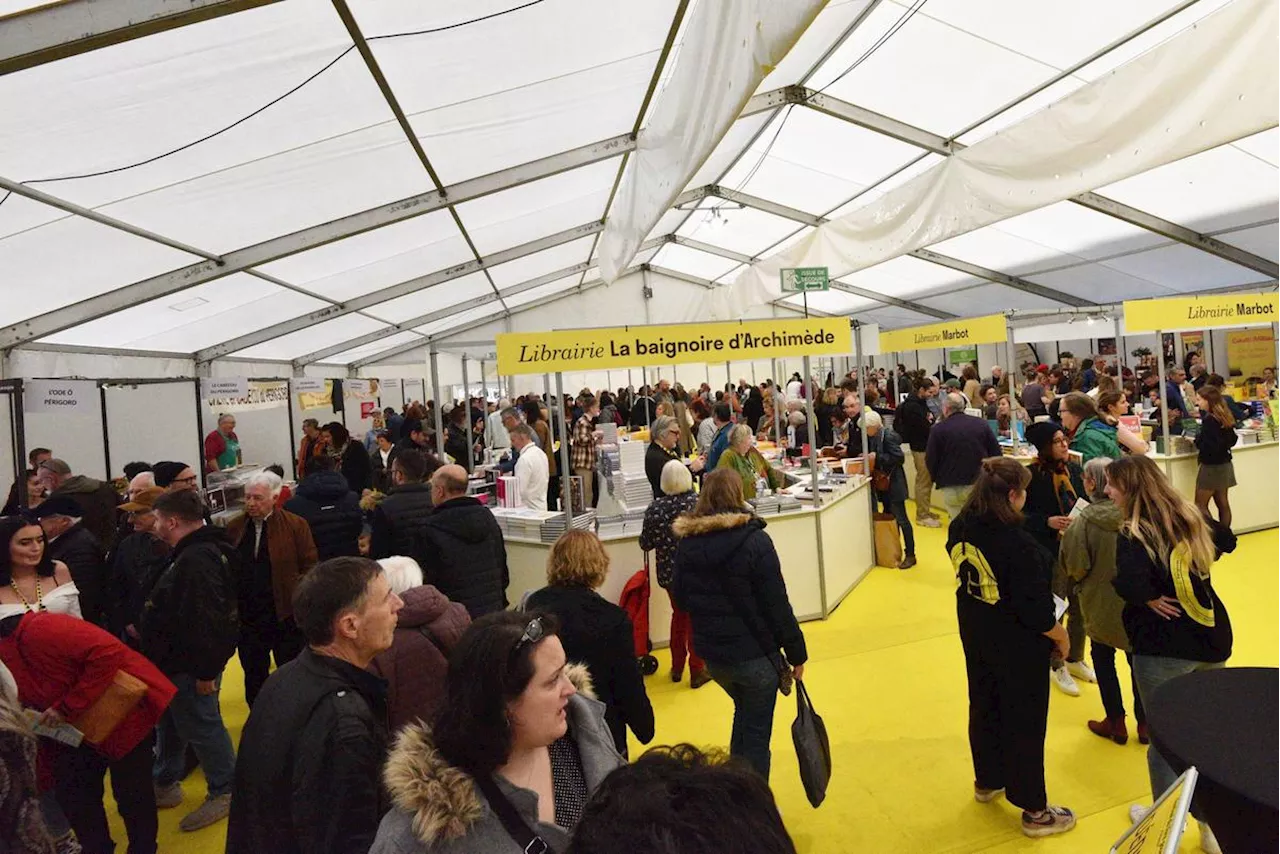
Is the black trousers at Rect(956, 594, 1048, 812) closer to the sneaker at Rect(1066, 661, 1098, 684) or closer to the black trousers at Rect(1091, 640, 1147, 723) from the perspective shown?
the black trousers at Rect(1091, 640, 1147, 723)

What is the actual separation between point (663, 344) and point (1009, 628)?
8.63 feet

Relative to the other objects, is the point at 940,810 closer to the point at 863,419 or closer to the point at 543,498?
the point at 543,498

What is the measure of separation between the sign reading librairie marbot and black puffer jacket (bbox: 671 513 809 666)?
491cm

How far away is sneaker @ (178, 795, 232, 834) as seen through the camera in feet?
10.0

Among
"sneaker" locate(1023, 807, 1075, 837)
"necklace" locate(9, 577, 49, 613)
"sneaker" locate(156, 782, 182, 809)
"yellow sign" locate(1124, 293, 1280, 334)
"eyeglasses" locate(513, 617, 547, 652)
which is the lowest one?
"sneaker" locate(156, 782, 182, 809)

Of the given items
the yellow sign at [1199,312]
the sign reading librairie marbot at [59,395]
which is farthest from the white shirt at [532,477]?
the yellow sign at [1199,312]

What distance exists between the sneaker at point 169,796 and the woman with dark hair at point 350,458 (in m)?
3.51

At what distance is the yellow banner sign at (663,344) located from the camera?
428 cm

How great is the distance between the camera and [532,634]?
119 cm

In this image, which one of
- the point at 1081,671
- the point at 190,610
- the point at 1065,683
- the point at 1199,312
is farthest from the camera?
the point at 1199,312

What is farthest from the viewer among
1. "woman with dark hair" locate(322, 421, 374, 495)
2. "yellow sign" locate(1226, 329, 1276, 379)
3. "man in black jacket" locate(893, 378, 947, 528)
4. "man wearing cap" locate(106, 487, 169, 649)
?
"yellow sign" locate(1226, 329, 1276, 379)

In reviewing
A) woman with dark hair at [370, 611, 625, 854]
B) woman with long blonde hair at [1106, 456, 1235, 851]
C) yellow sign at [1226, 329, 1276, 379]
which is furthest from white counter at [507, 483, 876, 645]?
yellow sign at [1226, 329, 1276, 379]

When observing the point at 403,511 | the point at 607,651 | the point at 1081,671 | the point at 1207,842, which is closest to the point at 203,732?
the point at 403,511

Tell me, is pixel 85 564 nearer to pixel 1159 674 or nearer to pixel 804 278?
pixel 1159 674
